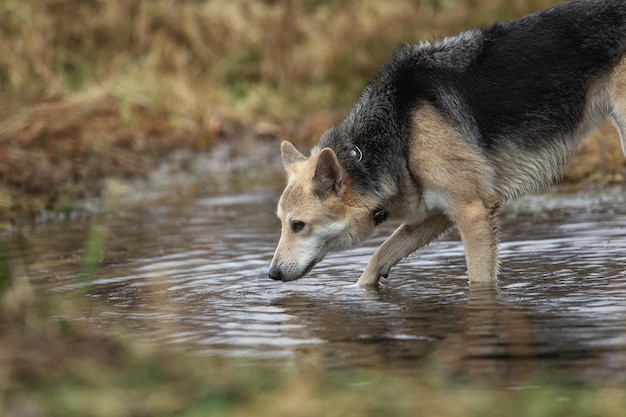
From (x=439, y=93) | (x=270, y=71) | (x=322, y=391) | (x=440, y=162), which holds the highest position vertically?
(x=270, y=71)

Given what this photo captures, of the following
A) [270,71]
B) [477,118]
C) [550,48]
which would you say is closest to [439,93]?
[477,118]

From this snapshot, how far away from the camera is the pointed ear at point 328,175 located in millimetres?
7125

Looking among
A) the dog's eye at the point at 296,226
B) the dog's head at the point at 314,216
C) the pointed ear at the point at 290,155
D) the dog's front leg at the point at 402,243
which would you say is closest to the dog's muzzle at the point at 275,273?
the dog's head at the point at 314,216

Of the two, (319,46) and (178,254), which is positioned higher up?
(319,46)

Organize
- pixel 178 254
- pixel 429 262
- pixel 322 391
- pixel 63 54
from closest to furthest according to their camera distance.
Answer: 1. pixel 322 391
2. pixel 429 262
3. pixel 178 254
4. pixel 63 54

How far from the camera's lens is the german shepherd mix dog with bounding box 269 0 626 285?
7242 mm

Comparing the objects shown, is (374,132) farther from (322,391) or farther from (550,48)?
(322,391)

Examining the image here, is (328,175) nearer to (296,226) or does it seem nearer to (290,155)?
(296,226)

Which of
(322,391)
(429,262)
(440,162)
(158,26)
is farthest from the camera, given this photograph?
(158,26)

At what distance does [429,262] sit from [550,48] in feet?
6.45

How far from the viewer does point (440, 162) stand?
718cm

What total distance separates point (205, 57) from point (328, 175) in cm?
1333

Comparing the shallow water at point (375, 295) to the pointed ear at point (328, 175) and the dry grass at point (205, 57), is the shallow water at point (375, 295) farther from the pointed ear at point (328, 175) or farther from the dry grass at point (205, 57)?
the dry grass at point (205, 57)

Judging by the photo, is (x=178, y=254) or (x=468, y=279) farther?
(x=178, y=254)
